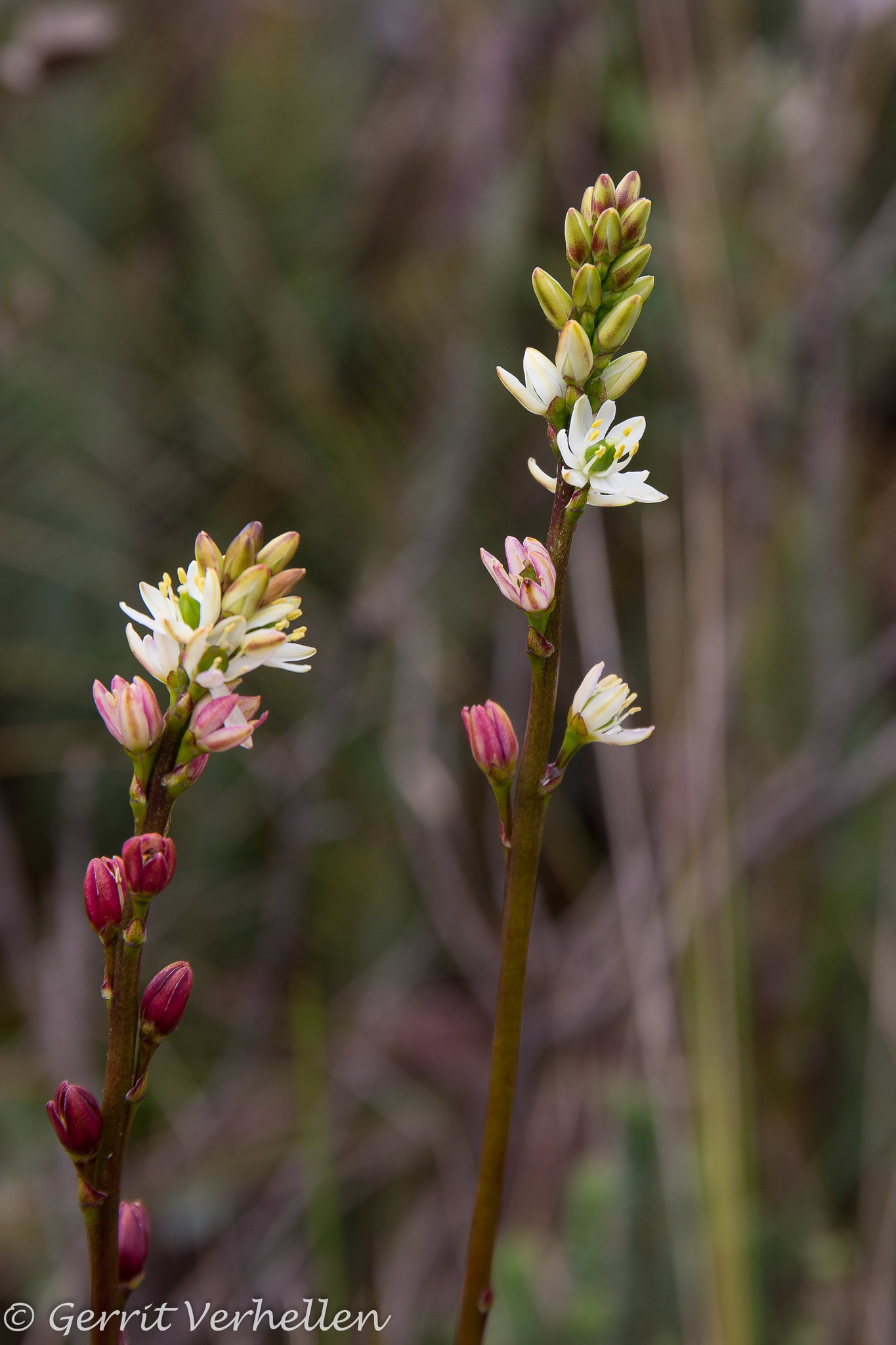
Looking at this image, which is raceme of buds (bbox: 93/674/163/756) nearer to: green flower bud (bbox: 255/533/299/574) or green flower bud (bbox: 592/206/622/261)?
green flower bud (bbox: 255/533/299/574)

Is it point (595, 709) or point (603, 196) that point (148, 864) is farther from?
point (603, 196)

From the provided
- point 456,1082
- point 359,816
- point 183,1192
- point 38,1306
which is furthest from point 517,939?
point 359,816

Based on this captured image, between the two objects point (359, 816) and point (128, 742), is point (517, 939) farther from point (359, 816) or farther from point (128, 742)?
point (359, 816)

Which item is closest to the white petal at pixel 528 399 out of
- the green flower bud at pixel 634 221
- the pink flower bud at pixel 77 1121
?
the green flower bud at pixel 634 221

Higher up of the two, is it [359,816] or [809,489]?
[809,489]

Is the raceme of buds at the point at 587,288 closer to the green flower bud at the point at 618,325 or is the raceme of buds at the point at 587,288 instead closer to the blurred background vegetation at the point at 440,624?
the green flower bud at the point at 618,325
